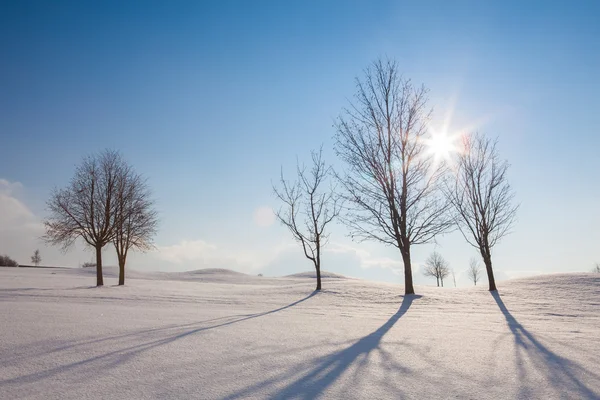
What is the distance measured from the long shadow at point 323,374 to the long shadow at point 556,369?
1.65 meters

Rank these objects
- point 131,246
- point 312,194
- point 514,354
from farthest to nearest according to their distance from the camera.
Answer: point 131,246 < point 312,194 < point 514,354

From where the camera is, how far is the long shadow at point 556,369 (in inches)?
137

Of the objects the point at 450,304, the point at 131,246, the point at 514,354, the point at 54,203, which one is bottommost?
the point at 450,304

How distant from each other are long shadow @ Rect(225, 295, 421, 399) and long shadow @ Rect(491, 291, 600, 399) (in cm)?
165

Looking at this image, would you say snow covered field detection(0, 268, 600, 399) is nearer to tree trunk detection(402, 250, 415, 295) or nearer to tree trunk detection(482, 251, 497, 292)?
tree trunk detection(402, 250, 415, 295)

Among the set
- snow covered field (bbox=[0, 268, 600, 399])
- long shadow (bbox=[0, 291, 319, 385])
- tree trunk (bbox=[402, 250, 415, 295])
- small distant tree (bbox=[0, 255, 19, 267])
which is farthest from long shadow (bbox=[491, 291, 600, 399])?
small distant tree (bbox=[0, 255, 19, 267])

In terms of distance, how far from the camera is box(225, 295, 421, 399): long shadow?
127 inches

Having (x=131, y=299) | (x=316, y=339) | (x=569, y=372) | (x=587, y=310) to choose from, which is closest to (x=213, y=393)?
(x=316, y=339)

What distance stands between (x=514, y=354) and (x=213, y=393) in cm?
419

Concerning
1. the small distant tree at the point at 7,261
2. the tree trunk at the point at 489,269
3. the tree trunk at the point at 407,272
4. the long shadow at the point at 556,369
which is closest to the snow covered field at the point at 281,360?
the long shadow at the point at 556,369

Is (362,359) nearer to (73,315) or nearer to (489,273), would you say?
(73,315)

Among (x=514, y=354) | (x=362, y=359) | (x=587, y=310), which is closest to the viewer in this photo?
(x=362, y=359)

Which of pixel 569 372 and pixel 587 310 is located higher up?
pixel 569 372

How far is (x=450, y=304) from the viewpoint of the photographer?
13703 millimetres
